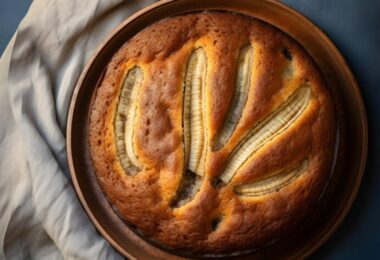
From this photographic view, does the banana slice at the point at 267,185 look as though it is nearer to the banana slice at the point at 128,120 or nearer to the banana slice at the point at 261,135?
the banana slice at the point at 261,135

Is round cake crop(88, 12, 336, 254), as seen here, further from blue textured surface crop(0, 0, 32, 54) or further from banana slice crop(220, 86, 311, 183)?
blue textured surface crop(0, 0, 32, 54)

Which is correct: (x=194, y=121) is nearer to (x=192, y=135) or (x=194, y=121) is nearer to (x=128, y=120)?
(x=192, y=135)

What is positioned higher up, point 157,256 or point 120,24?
point 120,24

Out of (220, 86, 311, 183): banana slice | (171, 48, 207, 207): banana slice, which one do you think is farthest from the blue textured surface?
(220, 86, 311, 183): banana slice

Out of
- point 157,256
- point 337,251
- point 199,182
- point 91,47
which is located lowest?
point 157,256

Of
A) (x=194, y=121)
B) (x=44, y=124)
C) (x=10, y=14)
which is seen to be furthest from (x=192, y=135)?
(x=10, y=14)

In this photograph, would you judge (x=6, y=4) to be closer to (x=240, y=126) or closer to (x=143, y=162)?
(x=143, y=162)

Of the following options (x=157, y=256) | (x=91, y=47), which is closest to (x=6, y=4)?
(x=91, y=47)
